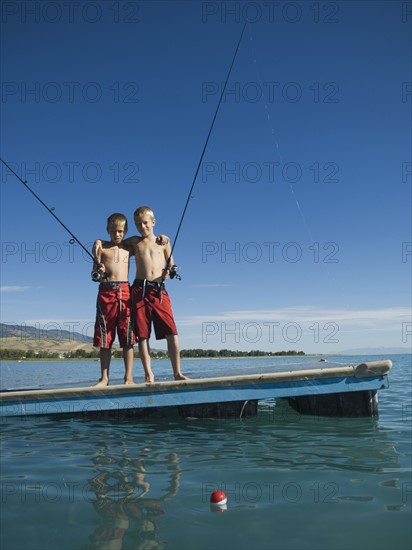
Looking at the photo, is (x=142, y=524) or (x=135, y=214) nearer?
(x=142, y=524)

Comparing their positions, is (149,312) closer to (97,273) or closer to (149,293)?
(149,293)

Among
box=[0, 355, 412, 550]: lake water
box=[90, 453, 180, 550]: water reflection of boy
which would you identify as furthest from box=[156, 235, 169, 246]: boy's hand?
box=[90, 453, 180, 550]: water reflection of boy

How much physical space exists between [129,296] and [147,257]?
0.63m

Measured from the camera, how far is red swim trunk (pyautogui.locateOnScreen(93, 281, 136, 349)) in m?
6.45

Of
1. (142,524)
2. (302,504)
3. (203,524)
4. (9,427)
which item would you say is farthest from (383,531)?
(9,427)

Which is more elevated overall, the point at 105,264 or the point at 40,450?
the point at 105,264

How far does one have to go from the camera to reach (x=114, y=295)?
650 centimetres

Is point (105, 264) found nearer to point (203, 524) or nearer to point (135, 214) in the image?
point (135, 214)

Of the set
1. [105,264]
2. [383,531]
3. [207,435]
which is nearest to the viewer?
[383,531]

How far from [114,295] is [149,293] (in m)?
0.49

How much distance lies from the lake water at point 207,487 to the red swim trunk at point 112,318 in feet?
4.01

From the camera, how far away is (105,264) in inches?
256

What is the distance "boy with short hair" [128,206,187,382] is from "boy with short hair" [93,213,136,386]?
155 millimetres

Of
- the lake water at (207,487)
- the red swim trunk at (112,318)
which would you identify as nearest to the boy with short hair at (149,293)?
the red swim trunk at (112,318)
